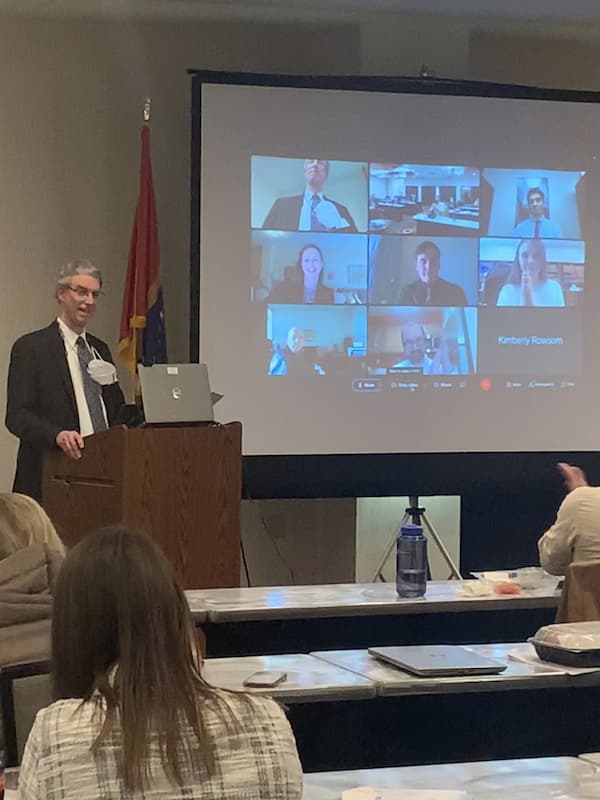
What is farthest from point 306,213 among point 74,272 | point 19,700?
point 19,700

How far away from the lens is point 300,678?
2.43m

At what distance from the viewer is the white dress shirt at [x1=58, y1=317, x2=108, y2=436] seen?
180 inches

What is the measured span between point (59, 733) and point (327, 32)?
17.0 ft

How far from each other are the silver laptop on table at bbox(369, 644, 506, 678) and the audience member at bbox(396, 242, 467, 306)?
3286 mm

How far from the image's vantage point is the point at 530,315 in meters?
5.89

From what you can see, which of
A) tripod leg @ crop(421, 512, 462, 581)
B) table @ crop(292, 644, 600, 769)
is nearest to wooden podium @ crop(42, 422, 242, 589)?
table @ crop(292, 644, 600, 769)

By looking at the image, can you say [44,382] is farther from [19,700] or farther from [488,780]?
[488,780]

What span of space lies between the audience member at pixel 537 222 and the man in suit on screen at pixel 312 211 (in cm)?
86

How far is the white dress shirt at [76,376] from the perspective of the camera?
4572 millimetres

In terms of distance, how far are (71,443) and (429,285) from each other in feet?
7.55

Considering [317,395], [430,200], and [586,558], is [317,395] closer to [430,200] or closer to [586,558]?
[430,200]

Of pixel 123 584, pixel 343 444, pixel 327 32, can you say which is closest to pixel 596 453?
pixel 343 444

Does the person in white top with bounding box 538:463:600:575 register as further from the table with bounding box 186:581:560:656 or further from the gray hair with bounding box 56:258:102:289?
the gray hair with bounding box 56:258:102:289

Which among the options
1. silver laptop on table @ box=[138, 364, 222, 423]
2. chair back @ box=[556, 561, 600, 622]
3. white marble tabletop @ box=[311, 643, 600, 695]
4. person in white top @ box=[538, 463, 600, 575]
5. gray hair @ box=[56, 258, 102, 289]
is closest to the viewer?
white marble tabletop @ box=[311, 643, 600, 695]
